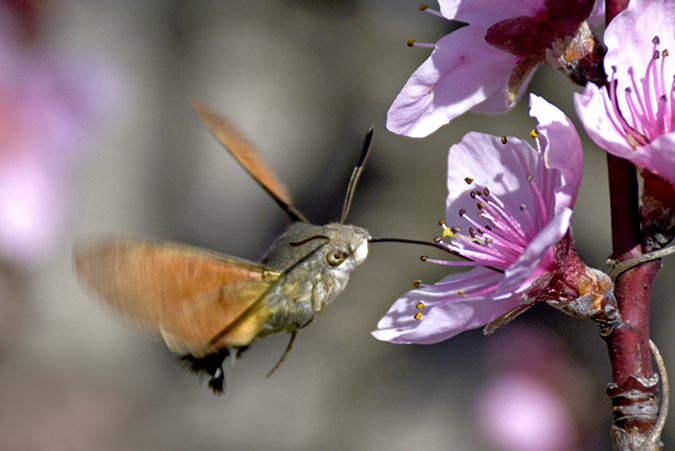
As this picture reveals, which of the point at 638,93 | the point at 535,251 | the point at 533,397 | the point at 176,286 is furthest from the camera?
the point at 533,397

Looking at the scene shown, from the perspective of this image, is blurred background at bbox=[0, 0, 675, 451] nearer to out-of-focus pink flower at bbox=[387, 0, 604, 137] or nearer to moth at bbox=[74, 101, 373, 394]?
moth at bbox=[74, 101, 373, 394]

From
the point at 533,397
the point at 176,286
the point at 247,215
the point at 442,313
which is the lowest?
the point at 533,397

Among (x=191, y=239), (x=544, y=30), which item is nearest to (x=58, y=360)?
(x=191, y=239)

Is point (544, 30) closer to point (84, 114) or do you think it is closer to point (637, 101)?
point (637, 101)

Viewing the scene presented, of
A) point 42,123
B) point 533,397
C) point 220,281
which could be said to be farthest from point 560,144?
point 42,123

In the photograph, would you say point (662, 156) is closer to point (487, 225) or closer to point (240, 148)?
point (487, 225)

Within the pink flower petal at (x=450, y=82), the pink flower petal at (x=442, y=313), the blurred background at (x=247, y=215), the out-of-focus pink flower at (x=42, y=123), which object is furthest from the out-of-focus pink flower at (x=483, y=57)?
the out-of-focus pink flower at (x=42, y=123)

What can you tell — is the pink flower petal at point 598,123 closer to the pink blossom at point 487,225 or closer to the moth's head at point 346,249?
the pink blossom at point 487,225
